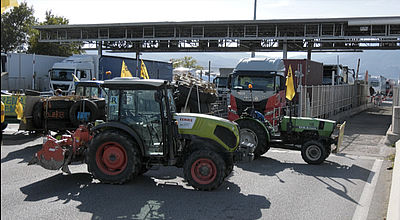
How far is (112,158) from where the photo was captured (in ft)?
27.1

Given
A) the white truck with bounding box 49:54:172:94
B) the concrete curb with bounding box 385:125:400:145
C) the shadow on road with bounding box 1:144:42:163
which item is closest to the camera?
the shadow on road with bounding box 1:144:42:163

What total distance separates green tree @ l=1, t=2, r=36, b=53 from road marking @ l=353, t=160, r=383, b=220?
31200 mm

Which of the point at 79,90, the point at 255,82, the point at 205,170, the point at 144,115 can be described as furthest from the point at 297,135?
the point at 79,90

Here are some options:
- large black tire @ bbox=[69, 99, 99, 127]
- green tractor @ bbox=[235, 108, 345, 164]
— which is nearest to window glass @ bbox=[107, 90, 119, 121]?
green tractor @ bbox=[235, 108, 345, 164]

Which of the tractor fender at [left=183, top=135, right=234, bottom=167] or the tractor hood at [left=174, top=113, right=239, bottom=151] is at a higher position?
the tractor hood at [left=174, top=113, right=239, bottom=151]

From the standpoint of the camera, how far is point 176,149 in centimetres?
825

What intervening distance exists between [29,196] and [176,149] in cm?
285

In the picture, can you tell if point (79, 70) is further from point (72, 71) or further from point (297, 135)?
point (297, 135)

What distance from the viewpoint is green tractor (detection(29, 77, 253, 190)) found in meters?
8.05

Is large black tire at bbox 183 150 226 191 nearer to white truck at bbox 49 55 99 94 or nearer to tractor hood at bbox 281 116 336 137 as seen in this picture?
tractor hood at bbox 281 116 336 137

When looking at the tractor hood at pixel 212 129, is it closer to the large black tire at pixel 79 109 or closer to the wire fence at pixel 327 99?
the large black tire at pixel 79 109

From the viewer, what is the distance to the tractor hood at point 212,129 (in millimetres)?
8250

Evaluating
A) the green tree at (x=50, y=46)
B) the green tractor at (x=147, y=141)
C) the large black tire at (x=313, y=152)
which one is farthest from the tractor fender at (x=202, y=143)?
the green tree at (x=50, y=46)

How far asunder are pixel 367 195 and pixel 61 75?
22774 millimetres
